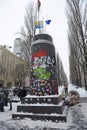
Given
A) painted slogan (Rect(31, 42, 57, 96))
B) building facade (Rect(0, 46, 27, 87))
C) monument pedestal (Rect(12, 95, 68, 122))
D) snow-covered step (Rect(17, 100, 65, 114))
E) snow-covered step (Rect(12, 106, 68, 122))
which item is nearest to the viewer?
snow-covered step (Rect(12, 106, 68, 122))

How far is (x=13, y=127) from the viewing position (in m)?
6.01

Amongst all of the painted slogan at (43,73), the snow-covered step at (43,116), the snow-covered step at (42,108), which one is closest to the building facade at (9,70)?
the painted slogan at (43,73)

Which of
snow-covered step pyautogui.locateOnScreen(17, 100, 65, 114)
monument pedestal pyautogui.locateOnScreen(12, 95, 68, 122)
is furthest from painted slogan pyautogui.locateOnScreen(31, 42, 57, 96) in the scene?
snow-covered step pyautogui.locateOnScreen(17, 100, 65, 114)

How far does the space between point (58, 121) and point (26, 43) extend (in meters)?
14.9

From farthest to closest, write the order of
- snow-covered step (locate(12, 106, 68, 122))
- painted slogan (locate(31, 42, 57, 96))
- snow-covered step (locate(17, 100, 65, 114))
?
1. painted slogan (locate(31, 42, 57, 96))
2. snow-covered step (locate(17, 100, 65, 114))
3. snow-covered step (locate(12, 106, 68, 122))

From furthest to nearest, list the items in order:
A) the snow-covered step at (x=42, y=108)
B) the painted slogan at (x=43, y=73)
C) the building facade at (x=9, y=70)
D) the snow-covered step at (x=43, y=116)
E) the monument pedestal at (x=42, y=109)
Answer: the building facade at (x=9, y=70) → the painted slogan at (x=43, y=73) → the snow-covered step at (x=42, y=108) → the monument pedestal at (x=42, y=109) → the snow-covered step at (x=43, y=116)

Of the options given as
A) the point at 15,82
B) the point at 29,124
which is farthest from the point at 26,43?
the point at 15,82

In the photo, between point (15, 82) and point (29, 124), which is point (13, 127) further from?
point (15, 82)

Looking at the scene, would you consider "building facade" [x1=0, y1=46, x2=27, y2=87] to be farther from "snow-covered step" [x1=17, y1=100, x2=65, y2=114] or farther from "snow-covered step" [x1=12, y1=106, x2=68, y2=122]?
"snow-covered step" [x1=12, y1=106, x2=68, y2=122]

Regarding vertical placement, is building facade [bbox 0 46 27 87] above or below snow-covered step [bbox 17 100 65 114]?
above

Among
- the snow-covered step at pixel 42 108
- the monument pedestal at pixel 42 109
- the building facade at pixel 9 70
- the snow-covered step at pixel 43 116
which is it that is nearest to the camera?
the snow-covered step at pixel 43 116

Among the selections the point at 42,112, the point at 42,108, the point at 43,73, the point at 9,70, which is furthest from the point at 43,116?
the point at 9,70

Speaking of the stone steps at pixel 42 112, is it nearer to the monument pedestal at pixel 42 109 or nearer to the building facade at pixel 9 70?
the monument pedestal at pixel 42 109

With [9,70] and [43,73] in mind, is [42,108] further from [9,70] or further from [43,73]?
[9,70]
